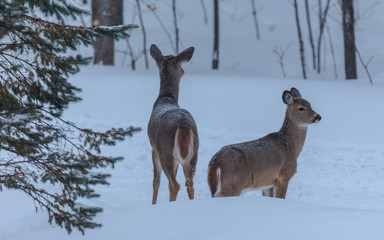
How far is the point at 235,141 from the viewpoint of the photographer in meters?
11.4

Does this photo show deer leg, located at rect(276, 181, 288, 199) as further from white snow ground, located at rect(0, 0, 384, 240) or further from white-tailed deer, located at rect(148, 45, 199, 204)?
white-tailed deer, located at rect(148, 45, 199, 204)

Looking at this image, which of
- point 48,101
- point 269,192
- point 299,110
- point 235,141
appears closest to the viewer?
point 48,101

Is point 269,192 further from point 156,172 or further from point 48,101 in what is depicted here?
point 48,101

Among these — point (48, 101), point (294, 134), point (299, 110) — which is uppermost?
point (48, 101)

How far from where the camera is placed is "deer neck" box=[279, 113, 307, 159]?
807 cm

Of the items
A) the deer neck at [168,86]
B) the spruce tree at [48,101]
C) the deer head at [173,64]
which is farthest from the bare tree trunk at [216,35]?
the spruce tree at [48,101]

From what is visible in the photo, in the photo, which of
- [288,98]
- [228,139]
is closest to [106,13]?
[228,139]

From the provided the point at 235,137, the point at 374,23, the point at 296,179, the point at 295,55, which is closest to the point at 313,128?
the point at 235,137

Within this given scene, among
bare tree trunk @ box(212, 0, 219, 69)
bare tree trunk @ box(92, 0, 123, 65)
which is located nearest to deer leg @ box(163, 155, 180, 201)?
bare tree trunk @ box(92, 0, 123, 65)

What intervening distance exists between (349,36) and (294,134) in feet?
27.6

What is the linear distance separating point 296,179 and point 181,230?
4.83m

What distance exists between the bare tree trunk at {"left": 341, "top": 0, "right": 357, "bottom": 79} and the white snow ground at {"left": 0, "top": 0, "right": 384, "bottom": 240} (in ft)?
2.62

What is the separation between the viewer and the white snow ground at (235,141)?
526 centimetres

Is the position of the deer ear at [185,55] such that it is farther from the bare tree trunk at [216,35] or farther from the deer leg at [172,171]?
the bare tree trunk at [216,35]
